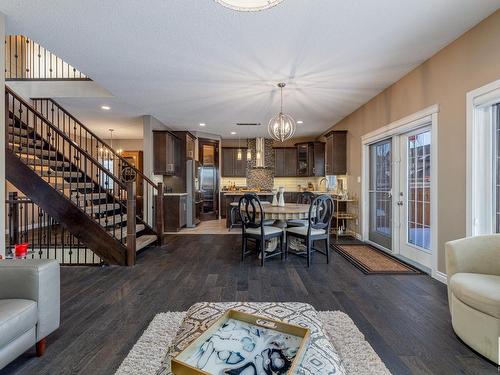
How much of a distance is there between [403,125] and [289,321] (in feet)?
11.7

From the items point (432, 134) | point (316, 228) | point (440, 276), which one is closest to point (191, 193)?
point (316, 228)

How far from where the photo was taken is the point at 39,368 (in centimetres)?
164

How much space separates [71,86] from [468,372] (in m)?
6.48

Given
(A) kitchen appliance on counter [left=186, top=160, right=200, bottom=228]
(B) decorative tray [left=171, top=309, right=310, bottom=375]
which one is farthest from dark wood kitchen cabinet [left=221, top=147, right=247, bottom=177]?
(B) decorative tray [left=171, top=309, right=310, bottom=375]

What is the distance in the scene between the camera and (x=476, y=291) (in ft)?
5.67

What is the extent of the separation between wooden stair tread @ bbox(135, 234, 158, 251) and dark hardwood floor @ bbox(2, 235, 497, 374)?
0.61 feet

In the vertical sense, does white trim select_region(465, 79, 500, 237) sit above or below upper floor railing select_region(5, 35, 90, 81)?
below

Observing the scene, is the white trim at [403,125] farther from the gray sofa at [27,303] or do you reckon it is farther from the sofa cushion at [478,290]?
the gray sofa at [27,303]

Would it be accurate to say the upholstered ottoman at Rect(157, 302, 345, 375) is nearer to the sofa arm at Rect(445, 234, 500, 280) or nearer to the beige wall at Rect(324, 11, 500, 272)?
the sofa arm at Rect(445, 234, 500, 280)

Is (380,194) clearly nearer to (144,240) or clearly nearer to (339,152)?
(339,152)

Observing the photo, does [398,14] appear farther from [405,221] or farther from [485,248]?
[405,221]

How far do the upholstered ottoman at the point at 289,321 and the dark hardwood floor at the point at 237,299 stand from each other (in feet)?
2.39

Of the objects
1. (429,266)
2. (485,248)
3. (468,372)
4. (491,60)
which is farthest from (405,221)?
(468,372)

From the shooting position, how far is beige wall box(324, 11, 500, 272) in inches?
97.5
